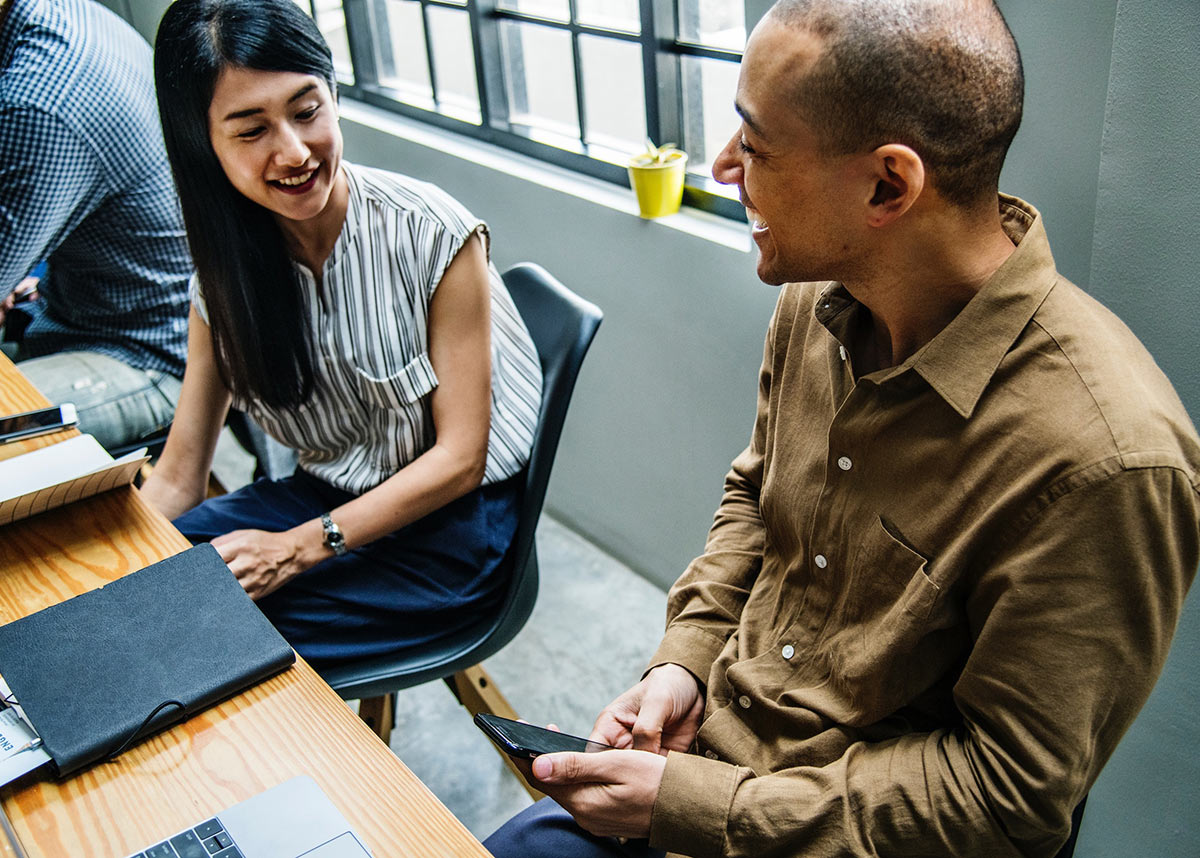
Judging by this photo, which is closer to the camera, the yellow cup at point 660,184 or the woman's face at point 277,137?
Answer: the woman's face at point 277,137

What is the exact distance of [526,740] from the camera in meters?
1.11

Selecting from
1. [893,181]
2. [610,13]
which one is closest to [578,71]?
[610,13]

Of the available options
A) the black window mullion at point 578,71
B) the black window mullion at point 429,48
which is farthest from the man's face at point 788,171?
the black window mullion at point 429,48

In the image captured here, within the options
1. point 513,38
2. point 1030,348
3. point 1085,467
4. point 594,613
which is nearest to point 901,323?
point 1030,348

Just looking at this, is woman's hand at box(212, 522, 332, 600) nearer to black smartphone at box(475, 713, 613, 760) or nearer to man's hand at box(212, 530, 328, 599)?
man's hand at box(212, 530, 328, 599)

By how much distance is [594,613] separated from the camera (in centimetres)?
253

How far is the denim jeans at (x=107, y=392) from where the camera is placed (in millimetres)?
2090

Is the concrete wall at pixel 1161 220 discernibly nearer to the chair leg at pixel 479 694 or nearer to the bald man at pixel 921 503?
the bald man at pixel 921 503

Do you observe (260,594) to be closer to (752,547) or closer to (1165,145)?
(752,547)

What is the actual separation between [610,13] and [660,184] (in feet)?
1.66

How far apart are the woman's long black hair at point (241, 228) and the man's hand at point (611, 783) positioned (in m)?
0.81

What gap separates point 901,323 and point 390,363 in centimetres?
82

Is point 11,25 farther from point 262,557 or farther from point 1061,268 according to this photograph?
point 1061,268

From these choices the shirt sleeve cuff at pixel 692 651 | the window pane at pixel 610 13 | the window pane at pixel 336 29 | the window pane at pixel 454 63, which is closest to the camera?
the shirt sleeve cuff at pixel 692 651
